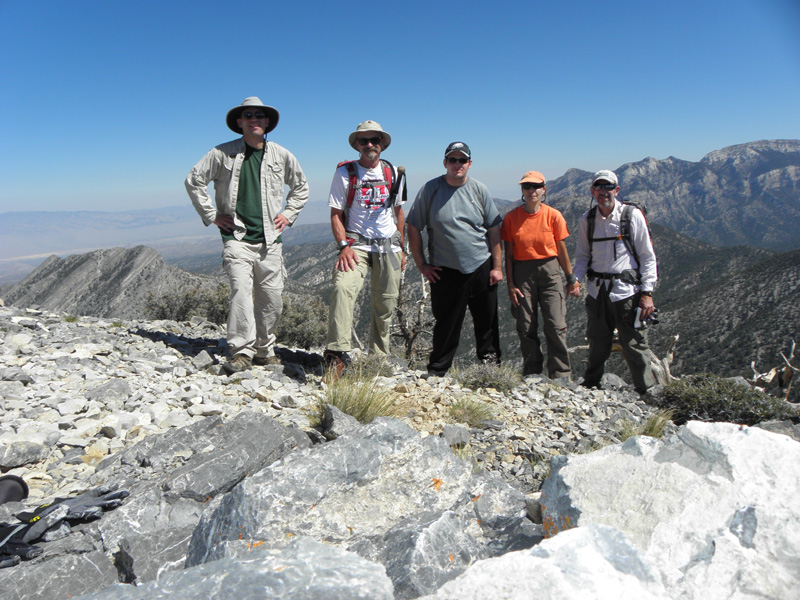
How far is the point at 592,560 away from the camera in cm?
183

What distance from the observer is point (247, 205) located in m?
6.42

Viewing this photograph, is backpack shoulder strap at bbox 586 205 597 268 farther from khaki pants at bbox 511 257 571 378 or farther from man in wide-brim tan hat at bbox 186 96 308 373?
man in wide-brim tan hat at bbox 186 96 308 373

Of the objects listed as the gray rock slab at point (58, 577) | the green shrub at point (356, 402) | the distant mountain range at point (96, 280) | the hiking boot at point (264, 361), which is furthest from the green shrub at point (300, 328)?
the distant mountain range at point (96, 280)

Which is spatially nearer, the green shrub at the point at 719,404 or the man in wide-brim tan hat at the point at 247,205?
the man in wide-brim tan hat at the point at 247,205

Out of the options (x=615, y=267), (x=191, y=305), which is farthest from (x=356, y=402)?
(x=191, y=305)

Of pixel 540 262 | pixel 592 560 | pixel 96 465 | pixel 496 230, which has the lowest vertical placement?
pixel 96 465

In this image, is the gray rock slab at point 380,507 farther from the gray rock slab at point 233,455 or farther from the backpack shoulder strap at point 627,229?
the backpack shoulder strap at point 627,229

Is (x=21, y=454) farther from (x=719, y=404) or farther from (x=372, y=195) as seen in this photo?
(x=719, y=404)

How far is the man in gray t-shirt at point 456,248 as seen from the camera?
654cm

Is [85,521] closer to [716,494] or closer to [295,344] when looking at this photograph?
[716,494]

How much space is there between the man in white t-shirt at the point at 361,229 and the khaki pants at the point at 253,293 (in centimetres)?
103

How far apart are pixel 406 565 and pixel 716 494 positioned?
4.84ft

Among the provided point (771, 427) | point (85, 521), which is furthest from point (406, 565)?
point (771, 427)

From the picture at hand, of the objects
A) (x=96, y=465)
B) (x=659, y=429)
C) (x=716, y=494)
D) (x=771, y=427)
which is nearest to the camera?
(x=716, y=494)
